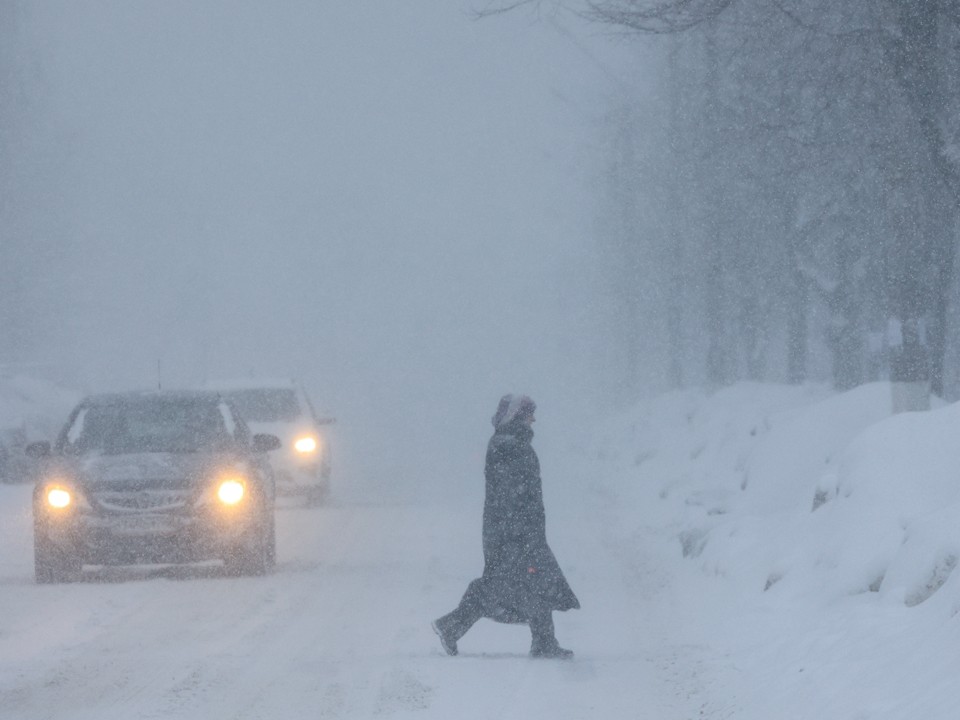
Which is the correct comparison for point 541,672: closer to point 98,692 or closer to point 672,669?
point 672,669

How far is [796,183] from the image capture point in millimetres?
24578

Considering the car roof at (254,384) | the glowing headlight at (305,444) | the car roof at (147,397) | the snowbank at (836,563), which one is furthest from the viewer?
the car roof at (254,384)

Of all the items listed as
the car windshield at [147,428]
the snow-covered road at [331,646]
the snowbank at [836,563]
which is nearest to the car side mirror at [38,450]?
the car windshield at [147,428]

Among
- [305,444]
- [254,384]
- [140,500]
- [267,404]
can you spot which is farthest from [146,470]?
[254,384]

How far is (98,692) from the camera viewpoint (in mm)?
8992

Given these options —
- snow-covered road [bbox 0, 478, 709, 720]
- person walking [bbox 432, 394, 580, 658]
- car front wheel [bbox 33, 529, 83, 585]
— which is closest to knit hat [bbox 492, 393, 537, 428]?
person walking [bbox 432, 394, 580, 658]

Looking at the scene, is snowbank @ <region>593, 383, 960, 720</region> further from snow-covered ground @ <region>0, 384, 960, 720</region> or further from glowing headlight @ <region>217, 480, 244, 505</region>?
glowing headlight @ <region>217, 480, 244, 505</region>

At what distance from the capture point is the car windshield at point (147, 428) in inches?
610

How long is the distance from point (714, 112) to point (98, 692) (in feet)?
70.7

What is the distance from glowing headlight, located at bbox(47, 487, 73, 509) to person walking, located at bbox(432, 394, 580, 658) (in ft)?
17.3

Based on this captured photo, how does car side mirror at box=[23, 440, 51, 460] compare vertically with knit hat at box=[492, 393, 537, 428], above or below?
below

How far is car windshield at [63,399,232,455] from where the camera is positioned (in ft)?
50.9

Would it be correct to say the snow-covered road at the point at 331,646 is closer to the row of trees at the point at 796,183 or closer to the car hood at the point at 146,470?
the car hood at the point at 146,470

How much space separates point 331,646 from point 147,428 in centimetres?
606
